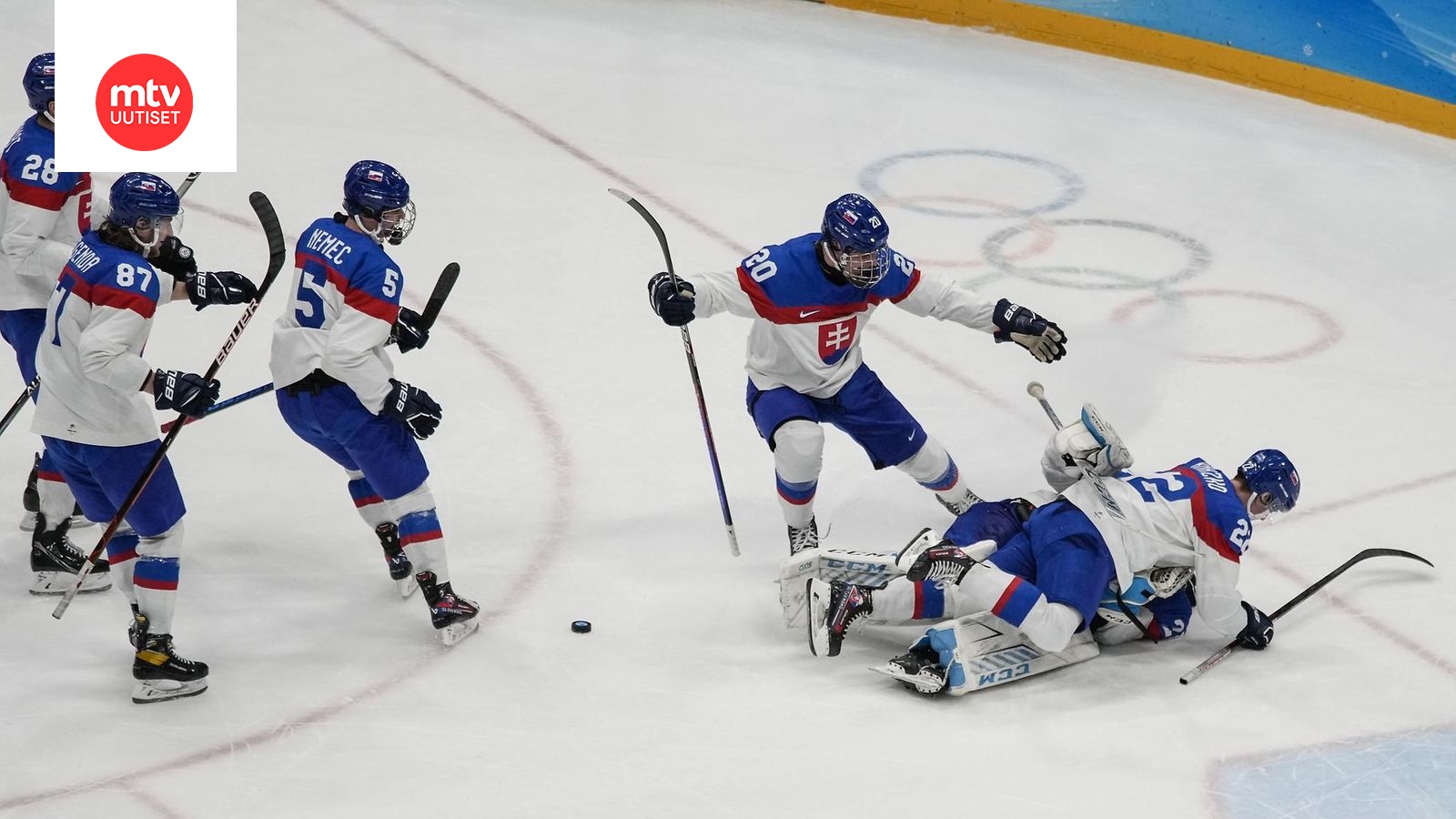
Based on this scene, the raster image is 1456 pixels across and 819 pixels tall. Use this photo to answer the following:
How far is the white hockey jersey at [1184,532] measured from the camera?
437 centimetres

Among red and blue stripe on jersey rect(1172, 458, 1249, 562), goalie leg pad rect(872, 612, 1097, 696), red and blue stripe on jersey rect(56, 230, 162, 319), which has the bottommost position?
goalie leg pad rect(872, 612, 1097, 696)

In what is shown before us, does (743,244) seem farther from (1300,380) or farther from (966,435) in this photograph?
(1300,380)

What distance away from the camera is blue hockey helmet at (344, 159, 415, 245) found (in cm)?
439

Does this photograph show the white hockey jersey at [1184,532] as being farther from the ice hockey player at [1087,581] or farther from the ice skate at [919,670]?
the ice skate at [919,670]

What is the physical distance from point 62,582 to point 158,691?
74 cm

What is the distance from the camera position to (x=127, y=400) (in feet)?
13.8

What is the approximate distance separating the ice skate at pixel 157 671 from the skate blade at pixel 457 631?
2.14 feet

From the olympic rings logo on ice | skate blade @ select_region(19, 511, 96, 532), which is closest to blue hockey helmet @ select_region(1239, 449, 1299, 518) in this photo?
the olympic rings logo on ice

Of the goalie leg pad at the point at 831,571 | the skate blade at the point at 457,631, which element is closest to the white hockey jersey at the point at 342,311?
the skate blade at the point at 457,631

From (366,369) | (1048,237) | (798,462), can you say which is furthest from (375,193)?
(1048,237)

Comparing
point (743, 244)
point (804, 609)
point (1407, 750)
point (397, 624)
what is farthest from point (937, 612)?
point (743, 244)

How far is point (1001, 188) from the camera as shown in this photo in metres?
8.12

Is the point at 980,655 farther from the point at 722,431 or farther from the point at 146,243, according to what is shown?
the point at 146,243

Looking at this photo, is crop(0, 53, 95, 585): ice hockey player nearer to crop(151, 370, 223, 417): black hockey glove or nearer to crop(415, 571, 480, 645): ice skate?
crop(151, 370, 223, 417): black hockey glove
